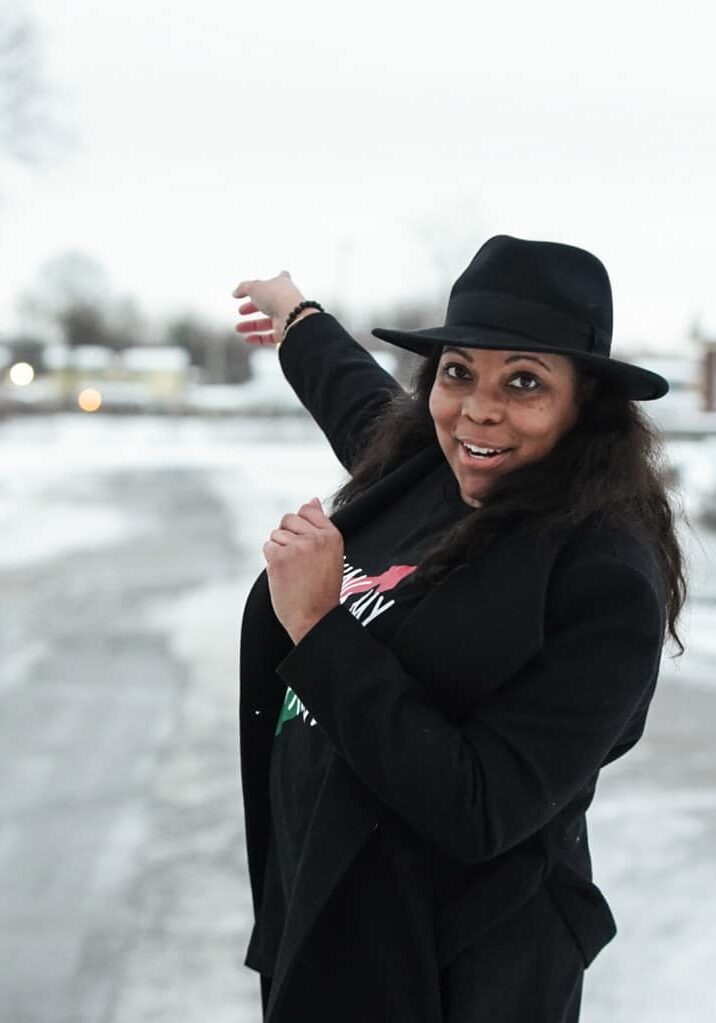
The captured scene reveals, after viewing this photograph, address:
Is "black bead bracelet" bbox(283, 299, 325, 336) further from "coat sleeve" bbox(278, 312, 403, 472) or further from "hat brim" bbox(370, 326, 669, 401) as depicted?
"hat brim" bbox(370, 326, 669, 401)

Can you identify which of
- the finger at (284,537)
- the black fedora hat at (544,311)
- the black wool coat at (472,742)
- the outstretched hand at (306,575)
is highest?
the black fedora hat at (544,311)

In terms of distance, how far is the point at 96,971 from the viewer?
3361 mm

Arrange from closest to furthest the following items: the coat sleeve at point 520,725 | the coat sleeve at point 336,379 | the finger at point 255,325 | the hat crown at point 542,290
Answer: the coat sleeve at point 520,725
the hat crown at point 542,290
the coat sleeve at point 336,379
the finger at point 255,325

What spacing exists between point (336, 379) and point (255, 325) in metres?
0.41

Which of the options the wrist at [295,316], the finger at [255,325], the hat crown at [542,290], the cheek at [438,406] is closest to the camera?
the hat crown at [542,290]

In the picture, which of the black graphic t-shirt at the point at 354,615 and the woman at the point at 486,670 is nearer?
the woman at the point at 486,670

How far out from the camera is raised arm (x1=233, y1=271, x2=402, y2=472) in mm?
2252

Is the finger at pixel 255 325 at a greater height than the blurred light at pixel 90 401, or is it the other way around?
the finger at pixel 255 325

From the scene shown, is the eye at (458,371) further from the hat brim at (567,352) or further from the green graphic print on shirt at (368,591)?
the green graphic print on shirt at (368,591)

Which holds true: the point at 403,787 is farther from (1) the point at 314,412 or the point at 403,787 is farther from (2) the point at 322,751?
(1) the point at 314,412

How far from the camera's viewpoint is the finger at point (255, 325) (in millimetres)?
2592

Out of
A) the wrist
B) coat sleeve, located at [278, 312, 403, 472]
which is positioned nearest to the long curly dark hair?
coat sleeve, located at [278, 312, 403, 472]

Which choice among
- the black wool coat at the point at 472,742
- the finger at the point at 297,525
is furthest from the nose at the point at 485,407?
the finger at the point at 297,525

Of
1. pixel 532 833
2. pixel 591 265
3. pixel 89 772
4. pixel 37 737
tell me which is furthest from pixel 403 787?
pixel 37 737
